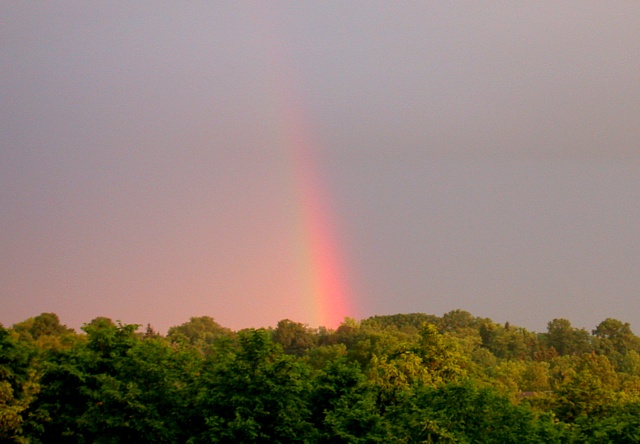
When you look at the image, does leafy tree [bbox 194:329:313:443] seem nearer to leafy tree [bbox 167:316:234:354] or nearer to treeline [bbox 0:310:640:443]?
treeline [bbox 0:310:640:443]

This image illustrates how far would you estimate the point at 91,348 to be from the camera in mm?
→ 40969

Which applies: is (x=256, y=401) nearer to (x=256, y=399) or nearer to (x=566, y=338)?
(x=256, y=399)

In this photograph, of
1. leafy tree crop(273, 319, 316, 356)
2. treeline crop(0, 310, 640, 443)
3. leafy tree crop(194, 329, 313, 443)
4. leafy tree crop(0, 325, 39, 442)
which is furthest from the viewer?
leafy tree crop(273, 319, 316, 356)

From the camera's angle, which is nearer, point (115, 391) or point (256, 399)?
point (256, 399)

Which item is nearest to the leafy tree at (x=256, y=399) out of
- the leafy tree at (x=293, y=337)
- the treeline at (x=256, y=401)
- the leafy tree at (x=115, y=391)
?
the treeline at (x=256, y=401)

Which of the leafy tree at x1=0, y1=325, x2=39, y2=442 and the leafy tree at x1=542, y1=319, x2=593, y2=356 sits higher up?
the leafy tree at x1=542, y1=319, x2=593, y2=356

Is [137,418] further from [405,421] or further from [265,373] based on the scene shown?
[405,421]

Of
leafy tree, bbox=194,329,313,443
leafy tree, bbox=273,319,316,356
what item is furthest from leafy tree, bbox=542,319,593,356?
leafy tree, bbox=194,329,313,443

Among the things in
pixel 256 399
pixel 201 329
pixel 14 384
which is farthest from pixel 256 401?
pixel 201 329

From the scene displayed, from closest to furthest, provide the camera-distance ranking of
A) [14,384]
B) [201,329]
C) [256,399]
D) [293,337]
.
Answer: [256,399] < [14,384] < [293,337] < [201,329]

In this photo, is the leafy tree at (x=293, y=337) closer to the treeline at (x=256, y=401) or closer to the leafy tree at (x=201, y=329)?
the leafy tree at (x=201, y=329)

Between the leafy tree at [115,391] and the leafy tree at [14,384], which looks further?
the leafy tree at [14,384]

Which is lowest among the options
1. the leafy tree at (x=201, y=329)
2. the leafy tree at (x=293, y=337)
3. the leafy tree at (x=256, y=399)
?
the leafy tree at (x=256, y=399)

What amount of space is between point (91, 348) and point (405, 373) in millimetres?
17591
